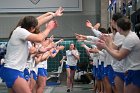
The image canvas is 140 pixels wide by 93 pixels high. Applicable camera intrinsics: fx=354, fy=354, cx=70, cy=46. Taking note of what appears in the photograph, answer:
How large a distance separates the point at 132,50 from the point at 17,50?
5.19ft

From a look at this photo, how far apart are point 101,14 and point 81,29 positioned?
4.55 ft

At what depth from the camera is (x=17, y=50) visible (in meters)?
4.91

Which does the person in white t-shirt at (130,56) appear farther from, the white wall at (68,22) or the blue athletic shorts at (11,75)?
the white wall at (68,22)

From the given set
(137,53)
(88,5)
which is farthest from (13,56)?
(88,5)

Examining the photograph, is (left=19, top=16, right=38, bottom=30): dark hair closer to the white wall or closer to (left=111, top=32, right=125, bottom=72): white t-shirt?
(left=111, top=32, right=125, bottom=72): white t-shirt

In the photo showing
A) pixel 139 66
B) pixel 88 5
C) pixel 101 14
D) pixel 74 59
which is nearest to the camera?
pixel 139 66

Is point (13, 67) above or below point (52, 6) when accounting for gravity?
below

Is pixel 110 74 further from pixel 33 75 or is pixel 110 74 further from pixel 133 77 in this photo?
pixel 133 77

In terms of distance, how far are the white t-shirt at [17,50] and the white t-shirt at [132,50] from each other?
1.35 m

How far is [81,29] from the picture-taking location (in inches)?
703

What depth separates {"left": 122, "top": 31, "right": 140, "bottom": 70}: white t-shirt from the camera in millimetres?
4766

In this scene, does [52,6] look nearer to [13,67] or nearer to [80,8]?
[80,8]

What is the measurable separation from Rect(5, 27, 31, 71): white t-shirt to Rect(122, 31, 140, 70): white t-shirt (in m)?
1.35

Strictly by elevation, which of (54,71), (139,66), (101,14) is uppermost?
(101,14)
